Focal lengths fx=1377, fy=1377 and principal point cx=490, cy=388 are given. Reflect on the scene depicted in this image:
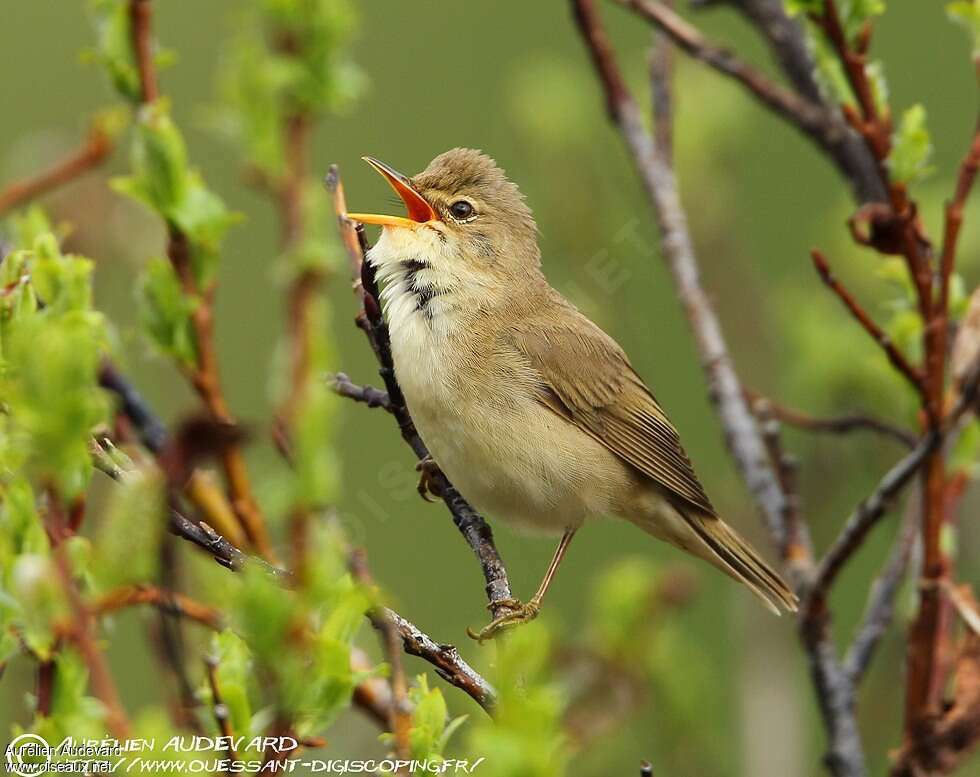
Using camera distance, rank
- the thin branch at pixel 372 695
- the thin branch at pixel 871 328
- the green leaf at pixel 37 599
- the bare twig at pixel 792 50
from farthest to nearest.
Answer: the bare twig at pixel 792 50, the thin branch at pixel 871 328, the thin branch at pixel 372 695, the green leaf at pixel 37 599

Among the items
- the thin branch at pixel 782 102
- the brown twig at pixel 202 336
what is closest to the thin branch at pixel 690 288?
the thin branch at pixel 782 102

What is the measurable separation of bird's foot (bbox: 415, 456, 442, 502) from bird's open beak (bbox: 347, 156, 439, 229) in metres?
0.68

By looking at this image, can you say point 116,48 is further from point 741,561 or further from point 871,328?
point 741,561

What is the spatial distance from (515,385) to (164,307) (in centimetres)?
141

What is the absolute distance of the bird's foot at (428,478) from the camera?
149 inches

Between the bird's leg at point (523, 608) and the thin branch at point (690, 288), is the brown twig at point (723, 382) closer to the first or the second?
the thin branch at point (690, 288)

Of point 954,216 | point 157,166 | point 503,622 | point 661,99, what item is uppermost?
point 661,99

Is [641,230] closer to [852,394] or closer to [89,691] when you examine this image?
[852,394]

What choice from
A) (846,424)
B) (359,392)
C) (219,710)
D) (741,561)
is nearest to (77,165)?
(359,392)

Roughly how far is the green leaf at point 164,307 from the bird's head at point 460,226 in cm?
122

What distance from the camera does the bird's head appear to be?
155 inches

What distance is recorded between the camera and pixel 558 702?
162 cm

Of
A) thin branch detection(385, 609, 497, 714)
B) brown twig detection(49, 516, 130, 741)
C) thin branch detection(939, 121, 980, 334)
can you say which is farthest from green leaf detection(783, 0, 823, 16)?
brown twig detection(49, 516, 130, 741)

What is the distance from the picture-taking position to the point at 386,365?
10.2 ft
